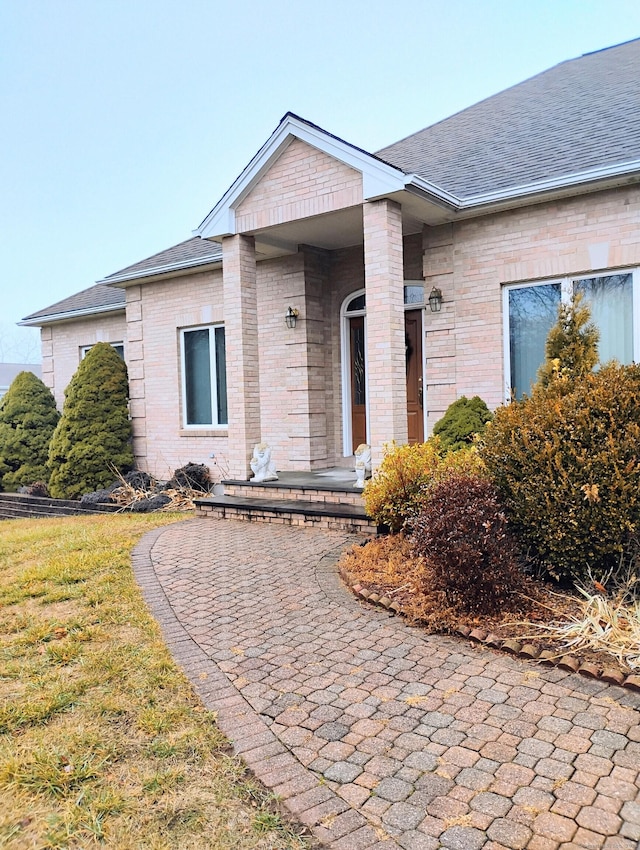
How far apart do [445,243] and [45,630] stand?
7.17 m

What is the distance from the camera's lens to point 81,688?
12.3 feet

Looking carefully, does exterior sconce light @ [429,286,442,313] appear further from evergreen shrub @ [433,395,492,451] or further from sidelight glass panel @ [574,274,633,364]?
sidelight glass panel @ [574,274,633,364]

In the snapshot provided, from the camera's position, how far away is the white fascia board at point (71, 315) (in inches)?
559

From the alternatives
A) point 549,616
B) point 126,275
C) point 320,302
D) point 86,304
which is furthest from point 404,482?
point 86,304

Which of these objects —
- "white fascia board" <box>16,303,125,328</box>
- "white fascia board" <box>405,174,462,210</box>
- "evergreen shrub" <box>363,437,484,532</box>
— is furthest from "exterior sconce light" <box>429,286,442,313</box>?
"white fascia board" <box>16,303,125,328</box>

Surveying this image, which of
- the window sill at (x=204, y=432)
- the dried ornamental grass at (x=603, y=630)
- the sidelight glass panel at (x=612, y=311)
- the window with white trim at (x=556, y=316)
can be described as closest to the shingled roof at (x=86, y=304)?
the window sill at (x=204, y=432)

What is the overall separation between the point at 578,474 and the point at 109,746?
3.68m

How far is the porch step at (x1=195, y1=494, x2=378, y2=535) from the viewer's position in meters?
7.55

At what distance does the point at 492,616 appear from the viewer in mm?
4555

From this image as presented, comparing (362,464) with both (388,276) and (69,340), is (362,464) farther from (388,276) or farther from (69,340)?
(69,340)

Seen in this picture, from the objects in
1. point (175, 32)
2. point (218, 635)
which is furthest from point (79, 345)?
point (218, 635)

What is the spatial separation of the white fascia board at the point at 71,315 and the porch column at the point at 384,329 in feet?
25.2

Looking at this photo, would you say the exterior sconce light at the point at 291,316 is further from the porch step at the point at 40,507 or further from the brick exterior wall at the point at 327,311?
the porch step at the point at 40,507

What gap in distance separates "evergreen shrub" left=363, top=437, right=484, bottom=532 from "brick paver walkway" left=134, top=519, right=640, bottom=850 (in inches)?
65.0
